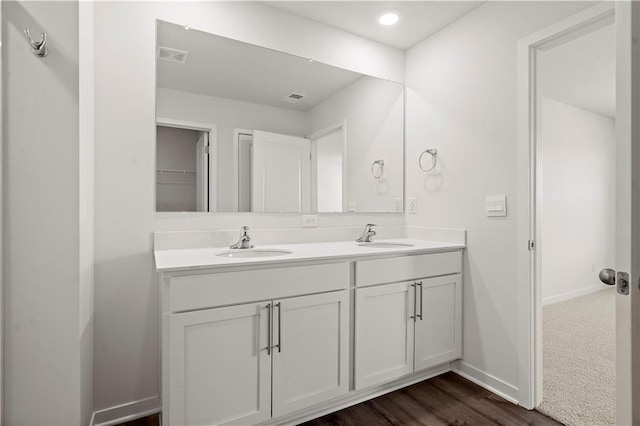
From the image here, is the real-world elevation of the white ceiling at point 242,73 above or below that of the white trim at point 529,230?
above

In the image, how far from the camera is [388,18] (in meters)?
2.24

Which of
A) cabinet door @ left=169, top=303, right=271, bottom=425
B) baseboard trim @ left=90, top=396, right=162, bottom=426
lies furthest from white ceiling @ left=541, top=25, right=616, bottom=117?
baseboard trim @ left=90, top=396, right=162, bottom=426

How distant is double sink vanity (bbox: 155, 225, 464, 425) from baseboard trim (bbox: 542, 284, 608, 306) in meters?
2.42

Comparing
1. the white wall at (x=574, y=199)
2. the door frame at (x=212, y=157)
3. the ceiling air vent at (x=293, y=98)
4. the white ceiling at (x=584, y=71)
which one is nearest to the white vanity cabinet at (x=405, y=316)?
the door frame at (x=212, y=157)

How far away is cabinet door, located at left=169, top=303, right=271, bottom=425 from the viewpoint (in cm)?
135

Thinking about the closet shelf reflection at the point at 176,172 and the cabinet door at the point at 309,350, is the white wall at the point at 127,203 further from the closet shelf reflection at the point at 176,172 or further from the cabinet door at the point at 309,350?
the cabinet door at the point at 309,350

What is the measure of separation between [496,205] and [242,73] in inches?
67.7

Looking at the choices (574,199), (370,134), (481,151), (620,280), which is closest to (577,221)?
(574,199)

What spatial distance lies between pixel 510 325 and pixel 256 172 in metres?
1.74

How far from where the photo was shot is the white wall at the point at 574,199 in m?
3.87

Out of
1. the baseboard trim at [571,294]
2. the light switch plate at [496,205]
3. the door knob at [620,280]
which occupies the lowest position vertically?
the baseboard trim at [571,294]

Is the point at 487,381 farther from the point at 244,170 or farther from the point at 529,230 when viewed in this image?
the point at 244,170

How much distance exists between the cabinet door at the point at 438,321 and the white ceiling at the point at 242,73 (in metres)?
1.43

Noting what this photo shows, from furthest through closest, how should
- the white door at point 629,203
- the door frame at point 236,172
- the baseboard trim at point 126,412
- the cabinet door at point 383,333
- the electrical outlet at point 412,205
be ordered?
the electrical outlet at point 412,205 → the door frame at point 236,172 → the cabinet door at point 383,333 → the baseboard trim at point 126,412 → the white door at point 629,203
